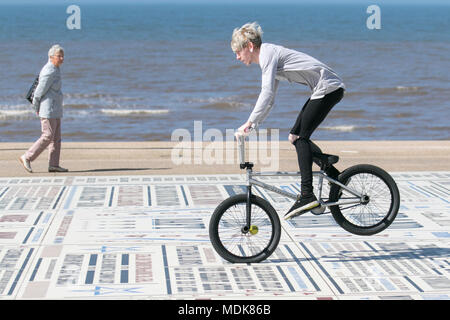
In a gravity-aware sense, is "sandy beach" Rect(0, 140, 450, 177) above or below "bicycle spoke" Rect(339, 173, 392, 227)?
below

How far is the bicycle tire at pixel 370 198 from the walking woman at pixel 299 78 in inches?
13.9

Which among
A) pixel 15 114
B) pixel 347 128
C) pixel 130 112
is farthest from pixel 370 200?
pixel 130 112

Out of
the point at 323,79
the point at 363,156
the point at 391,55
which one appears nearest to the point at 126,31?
the point at 391,55

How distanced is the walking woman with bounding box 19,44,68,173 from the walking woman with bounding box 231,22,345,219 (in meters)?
4.35

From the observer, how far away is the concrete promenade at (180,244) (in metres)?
5.69

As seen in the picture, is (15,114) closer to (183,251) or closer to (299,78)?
(183,251)

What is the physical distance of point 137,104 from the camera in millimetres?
27422

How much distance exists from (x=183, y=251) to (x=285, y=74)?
1606 millimetres

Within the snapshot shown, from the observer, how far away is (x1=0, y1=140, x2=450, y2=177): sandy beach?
1048 centimetres

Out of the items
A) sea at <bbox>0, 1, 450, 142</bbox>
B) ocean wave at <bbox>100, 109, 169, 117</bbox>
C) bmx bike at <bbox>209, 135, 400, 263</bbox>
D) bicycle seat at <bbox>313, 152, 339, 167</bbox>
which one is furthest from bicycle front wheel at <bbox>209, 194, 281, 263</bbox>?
ocean wave at <bbox>100, 109, 169, 117</bbox>

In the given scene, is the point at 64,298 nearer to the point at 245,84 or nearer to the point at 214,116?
the point at 214,116

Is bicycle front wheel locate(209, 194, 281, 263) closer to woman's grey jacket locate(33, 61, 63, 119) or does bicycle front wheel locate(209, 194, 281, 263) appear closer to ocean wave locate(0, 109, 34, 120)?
woman's grey jacket locate(33, 61, 63, 119)

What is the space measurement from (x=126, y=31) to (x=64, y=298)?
77.1 meters
